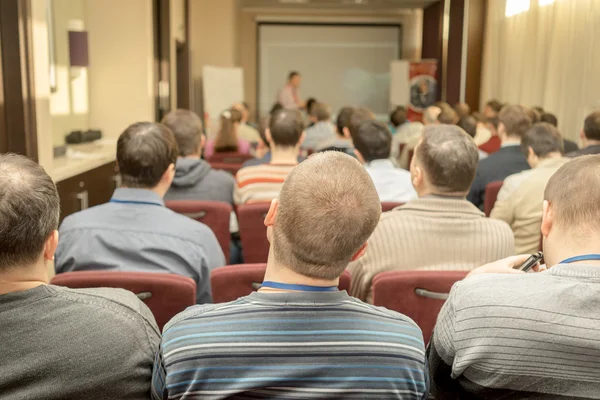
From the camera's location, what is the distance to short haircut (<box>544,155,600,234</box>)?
1403 millimetres

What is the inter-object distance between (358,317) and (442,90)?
432 inches

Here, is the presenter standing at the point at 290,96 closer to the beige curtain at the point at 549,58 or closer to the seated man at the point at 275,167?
the beige curtain at the point at 549,58

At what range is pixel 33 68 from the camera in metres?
3.98

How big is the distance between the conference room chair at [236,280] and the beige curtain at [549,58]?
5543 millimetres

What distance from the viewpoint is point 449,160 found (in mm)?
2461

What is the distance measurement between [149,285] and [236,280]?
0.86 feet

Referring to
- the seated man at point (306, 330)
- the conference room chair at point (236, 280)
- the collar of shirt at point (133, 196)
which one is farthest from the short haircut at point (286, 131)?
the seated man at point (306, 330)

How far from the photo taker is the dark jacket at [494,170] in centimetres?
453

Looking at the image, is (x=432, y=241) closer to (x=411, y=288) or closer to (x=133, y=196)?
(x=411, y=288)

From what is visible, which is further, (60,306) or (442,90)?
(442,90)

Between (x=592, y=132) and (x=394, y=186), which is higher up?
(x=592, y=132)

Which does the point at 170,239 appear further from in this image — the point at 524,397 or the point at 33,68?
the point at 33,68

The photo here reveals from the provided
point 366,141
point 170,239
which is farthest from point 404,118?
point 170,239

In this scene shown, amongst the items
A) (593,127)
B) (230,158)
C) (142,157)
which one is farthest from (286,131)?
(593,127)
